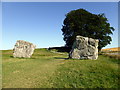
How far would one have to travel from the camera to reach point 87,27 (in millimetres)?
43250

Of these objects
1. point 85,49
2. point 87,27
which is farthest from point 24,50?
point 87,27

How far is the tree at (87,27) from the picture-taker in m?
41.0

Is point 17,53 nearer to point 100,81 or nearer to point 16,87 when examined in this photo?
point 16,87

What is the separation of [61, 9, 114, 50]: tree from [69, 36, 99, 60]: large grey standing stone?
22326mm

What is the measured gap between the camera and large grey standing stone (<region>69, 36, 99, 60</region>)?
18.7 m

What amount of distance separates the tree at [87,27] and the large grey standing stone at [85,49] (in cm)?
2233

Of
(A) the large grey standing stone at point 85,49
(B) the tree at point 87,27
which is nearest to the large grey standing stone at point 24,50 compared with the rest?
(A) the large grey standing stone at point 85,49

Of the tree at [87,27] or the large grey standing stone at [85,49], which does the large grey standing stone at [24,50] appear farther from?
the tree at [87,27]

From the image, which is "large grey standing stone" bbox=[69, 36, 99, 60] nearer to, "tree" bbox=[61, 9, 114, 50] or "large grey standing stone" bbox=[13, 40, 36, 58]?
"large grey standing stone" bbox=[13, 40, 36, 58]

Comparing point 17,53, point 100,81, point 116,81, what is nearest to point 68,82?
point 100,81

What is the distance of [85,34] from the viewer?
42.1 meters

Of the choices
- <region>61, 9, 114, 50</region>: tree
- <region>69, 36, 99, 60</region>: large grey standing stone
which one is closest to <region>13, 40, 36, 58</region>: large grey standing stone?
<region>69, 36, 99, 60</region>: large grey standing stone

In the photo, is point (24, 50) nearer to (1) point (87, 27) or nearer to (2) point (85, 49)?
(2) point (85, 49)

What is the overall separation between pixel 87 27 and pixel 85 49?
26.0m
